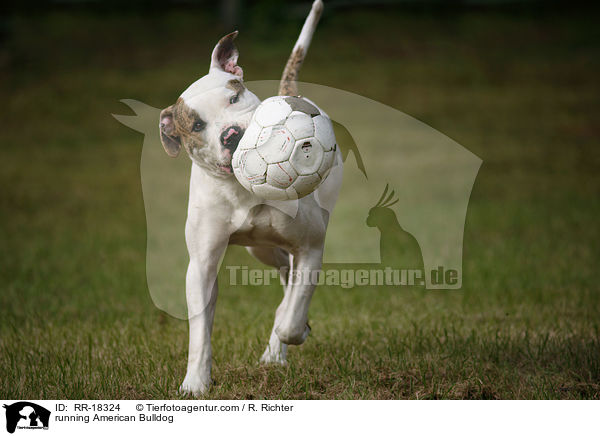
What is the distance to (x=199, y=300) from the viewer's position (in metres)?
3.52

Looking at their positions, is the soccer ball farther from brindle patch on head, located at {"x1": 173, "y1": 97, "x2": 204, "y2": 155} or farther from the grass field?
the grass field

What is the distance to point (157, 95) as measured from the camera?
48.3ft

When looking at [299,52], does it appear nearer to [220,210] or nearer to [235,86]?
[235,86]

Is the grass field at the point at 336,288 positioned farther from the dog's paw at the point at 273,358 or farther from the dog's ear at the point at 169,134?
the dog's ear at the point at 169,134

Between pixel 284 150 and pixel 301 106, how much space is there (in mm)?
218

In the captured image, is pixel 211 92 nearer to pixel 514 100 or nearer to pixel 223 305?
pixel 223 305

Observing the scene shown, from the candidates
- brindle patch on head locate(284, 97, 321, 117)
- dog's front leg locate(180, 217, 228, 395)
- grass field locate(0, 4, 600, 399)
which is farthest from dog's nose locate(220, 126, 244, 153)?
grass field locate(0, 4, 600, 399)

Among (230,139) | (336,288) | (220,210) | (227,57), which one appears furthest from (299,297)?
(336,288)

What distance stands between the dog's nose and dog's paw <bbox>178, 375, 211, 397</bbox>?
1177 mm

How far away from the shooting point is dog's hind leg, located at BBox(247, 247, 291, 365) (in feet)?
13.3

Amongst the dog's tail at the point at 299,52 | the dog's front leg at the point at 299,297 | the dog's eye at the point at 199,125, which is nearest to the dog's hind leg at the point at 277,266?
the dog's front leg at the point at 299,297

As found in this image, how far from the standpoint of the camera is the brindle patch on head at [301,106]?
298 centimetres
